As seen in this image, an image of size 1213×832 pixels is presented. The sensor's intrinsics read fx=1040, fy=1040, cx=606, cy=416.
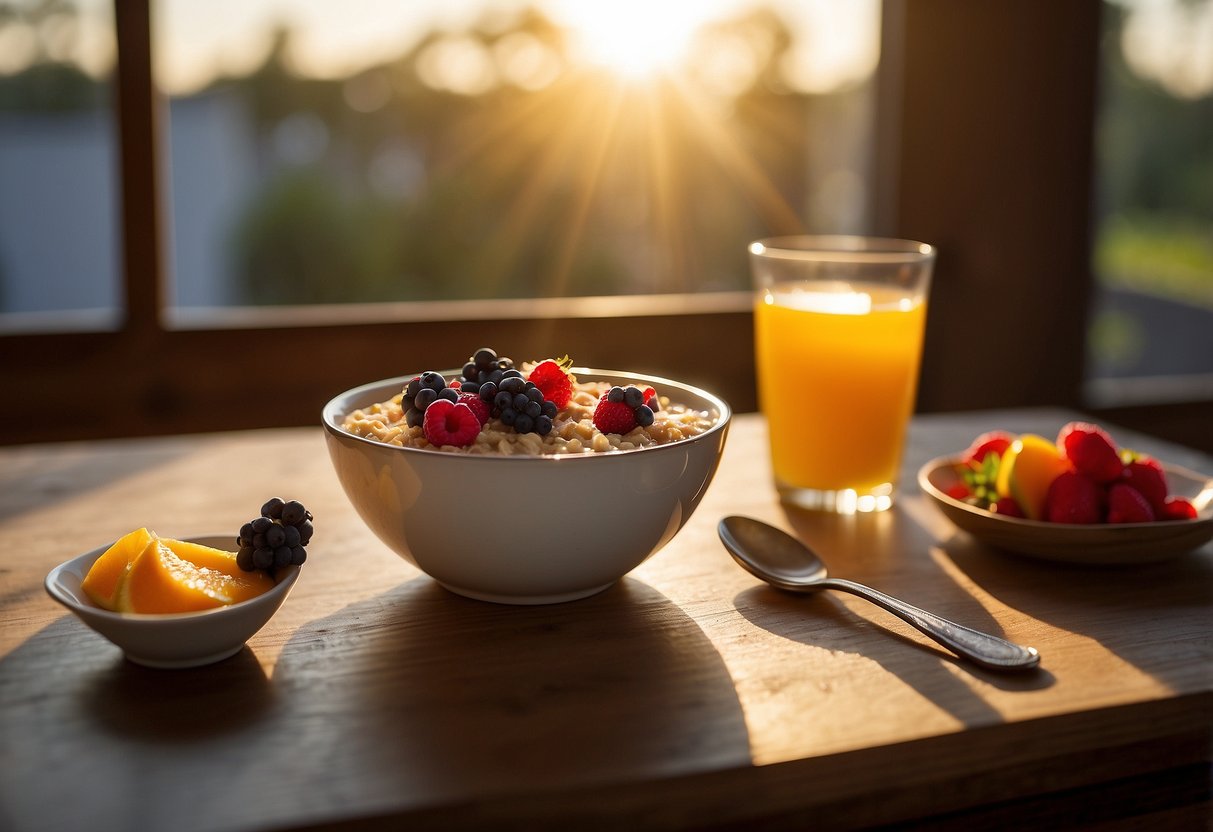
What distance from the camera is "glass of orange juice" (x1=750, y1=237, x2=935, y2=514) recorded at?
3.44 feet

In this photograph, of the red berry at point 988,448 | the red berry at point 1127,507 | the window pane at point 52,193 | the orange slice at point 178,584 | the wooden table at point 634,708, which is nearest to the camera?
the wooden table at point 634,708

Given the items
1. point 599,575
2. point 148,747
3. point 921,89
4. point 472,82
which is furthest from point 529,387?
point 472,82

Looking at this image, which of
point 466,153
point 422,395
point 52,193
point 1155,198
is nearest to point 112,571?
point 422,395

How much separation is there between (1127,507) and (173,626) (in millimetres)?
752

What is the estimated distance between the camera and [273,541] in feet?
2.31

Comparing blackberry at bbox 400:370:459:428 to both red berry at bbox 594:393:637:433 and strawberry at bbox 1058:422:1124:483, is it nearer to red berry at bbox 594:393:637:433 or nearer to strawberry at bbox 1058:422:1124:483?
red berry at bbox 594:393:637:433

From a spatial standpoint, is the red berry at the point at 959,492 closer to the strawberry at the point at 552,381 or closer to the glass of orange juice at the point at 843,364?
the glass of orange juice at the point at 843,364

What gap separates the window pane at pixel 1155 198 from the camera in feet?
8.04

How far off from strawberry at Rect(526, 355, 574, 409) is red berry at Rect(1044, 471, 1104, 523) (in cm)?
44

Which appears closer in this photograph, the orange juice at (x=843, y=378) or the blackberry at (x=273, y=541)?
the blackberry at (x=273, y=541)

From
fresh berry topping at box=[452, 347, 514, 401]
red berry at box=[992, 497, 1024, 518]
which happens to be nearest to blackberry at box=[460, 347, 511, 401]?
fresh berry topping at box=[452, 347, 514, 401]

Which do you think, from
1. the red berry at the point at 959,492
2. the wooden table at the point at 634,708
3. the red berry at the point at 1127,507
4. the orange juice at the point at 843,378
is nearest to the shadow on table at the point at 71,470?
the wooden table at the point at 634,708

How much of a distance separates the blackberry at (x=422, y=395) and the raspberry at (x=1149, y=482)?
593 millimetres

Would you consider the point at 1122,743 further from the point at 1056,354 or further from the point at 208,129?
the point at 208,129
